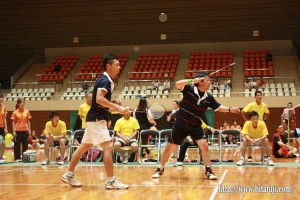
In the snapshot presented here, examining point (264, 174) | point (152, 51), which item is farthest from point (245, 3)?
point (264, 174)

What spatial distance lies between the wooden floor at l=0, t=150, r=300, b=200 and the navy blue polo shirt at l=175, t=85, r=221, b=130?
993mm

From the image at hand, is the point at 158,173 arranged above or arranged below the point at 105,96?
below

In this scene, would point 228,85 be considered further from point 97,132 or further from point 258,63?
point 97,132

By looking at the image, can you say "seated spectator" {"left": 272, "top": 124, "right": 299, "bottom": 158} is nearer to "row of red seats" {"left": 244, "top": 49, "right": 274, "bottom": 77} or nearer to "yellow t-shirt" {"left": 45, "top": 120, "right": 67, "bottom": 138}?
"yellow t-shirt" {"left": 45, "top": 120, "right": 67, "bottom": 138}

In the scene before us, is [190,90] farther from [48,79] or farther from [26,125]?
[48,79]

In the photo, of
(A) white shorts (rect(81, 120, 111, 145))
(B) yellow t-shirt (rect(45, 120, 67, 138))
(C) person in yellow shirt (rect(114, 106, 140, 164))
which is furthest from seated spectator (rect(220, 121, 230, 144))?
(A) white shorts (rect(81, 120, 111, 145))

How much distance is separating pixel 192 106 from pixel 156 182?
1.52 m

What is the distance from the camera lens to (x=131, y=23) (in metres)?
27.6

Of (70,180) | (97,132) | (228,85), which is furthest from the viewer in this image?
(228,85)

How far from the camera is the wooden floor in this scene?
6.14 m

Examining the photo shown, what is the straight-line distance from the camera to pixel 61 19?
92.9ft

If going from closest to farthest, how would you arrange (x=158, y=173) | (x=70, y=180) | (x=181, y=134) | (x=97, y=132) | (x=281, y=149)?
1. (x=97, y=132)
2. (x=70, y=180)
3. (x=181, y=134)
4. (x=158, y=173)
5. (x=281, y=149)

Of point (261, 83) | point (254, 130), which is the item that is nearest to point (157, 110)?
point (254, 130)

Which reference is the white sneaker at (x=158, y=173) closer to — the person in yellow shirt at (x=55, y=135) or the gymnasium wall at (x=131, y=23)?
the person in yellow shirt at (x=55, y=135)
